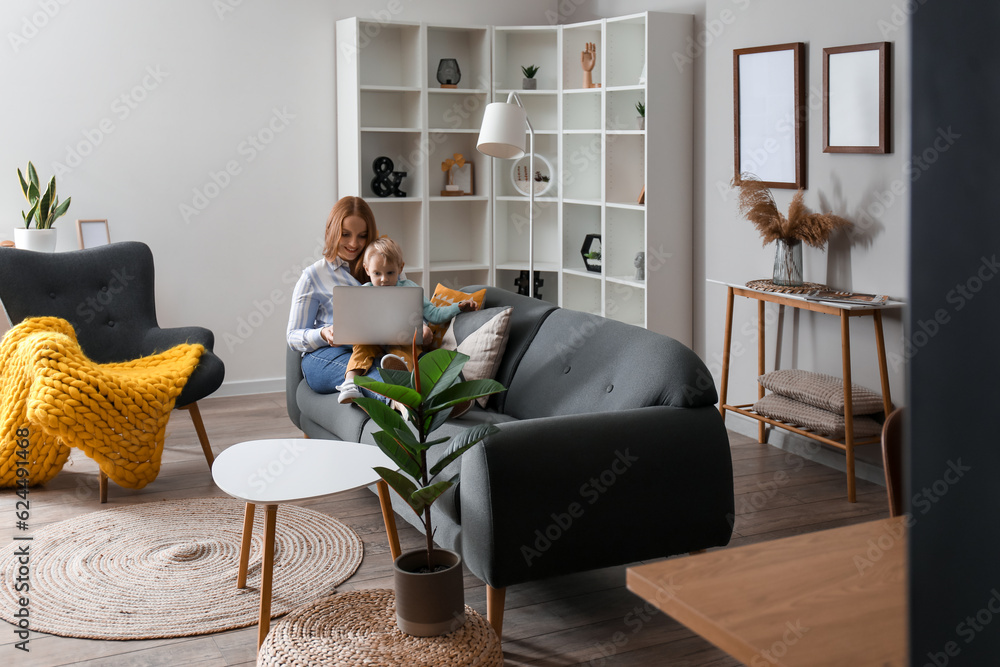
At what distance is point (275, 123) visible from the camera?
5.30 metres

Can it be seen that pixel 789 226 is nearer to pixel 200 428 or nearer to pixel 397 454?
pixel 397 454

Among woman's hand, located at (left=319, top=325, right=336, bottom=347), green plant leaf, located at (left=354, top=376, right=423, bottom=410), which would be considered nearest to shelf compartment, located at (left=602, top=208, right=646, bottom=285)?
woman's hand, located at (left=319, top=325, right=336, bottom=347)

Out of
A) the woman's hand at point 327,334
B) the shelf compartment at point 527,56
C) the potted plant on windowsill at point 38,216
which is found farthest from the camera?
the shelf compartment at point 527,56

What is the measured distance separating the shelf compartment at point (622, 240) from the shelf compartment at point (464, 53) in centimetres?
119

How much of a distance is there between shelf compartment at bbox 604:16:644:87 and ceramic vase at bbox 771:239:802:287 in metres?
1.66

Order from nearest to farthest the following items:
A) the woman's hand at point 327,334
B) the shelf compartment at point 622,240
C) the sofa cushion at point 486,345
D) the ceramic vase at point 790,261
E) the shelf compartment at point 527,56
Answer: the sofa cushion at point 486,345, the woman's hand at point 327,334, the ceramic vase at point 790,261, the shelf compartment at point 622,240, the shelf compartment at point 527,56

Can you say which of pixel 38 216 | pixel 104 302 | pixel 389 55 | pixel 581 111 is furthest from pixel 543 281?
pixel 38 216

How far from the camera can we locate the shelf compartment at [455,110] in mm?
5621

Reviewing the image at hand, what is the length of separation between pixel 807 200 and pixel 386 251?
1.86 metres

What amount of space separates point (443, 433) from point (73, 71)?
333cm

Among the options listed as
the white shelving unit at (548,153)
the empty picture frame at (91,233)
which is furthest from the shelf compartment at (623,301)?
the empty picture frame at (91,233)

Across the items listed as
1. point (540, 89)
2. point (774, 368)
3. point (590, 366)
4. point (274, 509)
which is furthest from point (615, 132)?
point (274, 509)

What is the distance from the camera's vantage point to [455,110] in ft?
18.6

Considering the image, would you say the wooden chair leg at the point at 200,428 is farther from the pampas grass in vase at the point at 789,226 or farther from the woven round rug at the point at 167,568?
the pampas grass in vase at the point at 789,226
